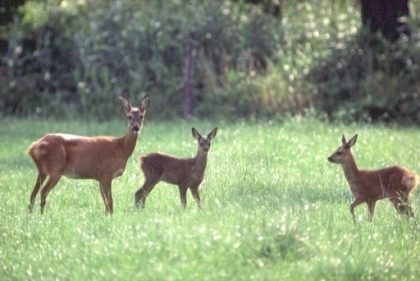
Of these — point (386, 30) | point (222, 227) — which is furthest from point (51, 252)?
point (386, 30)

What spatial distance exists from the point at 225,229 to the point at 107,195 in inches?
125

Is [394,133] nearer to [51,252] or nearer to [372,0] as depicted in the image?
[372,0]

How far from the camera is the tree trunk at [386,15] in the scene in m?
23.4

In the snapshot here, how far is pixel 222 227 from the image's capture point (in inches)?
368

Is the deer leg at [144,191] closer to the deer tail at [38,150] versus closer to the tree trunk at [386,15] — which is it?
the deer tail at [38,150]

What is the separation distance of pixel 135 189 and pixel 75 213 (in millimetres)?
Result: 1830

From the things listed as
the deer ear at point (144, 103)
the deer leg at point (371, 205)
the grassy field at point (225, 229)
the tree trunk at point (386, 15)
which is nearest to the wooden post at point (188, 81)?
the tree trunk at point (386, 15)

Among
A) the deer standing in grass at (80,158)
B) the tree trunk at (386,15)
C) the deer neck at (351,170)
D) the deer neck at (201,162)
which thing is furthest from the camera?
the tree trunk at (386,15)

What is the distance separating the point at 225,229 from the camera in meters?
9.20

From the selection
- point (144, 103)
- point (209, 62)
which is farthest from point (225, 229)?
point (209, 62)

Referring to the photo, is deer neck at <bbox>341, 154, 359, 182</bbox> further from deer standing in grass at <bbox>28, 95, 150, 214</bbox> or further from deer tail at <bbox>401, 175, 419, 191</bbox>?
deer standing in grass at <bbox>28, 95, 150, 214</bbox>

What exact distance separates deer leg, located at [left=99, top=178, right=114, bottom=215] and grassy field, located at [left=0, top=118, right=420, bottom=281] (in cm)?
18

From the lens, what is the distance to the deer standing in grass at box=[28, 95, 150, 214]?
1213 centimetres

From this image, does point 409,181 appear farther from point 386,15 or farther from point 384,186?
point 386,15
